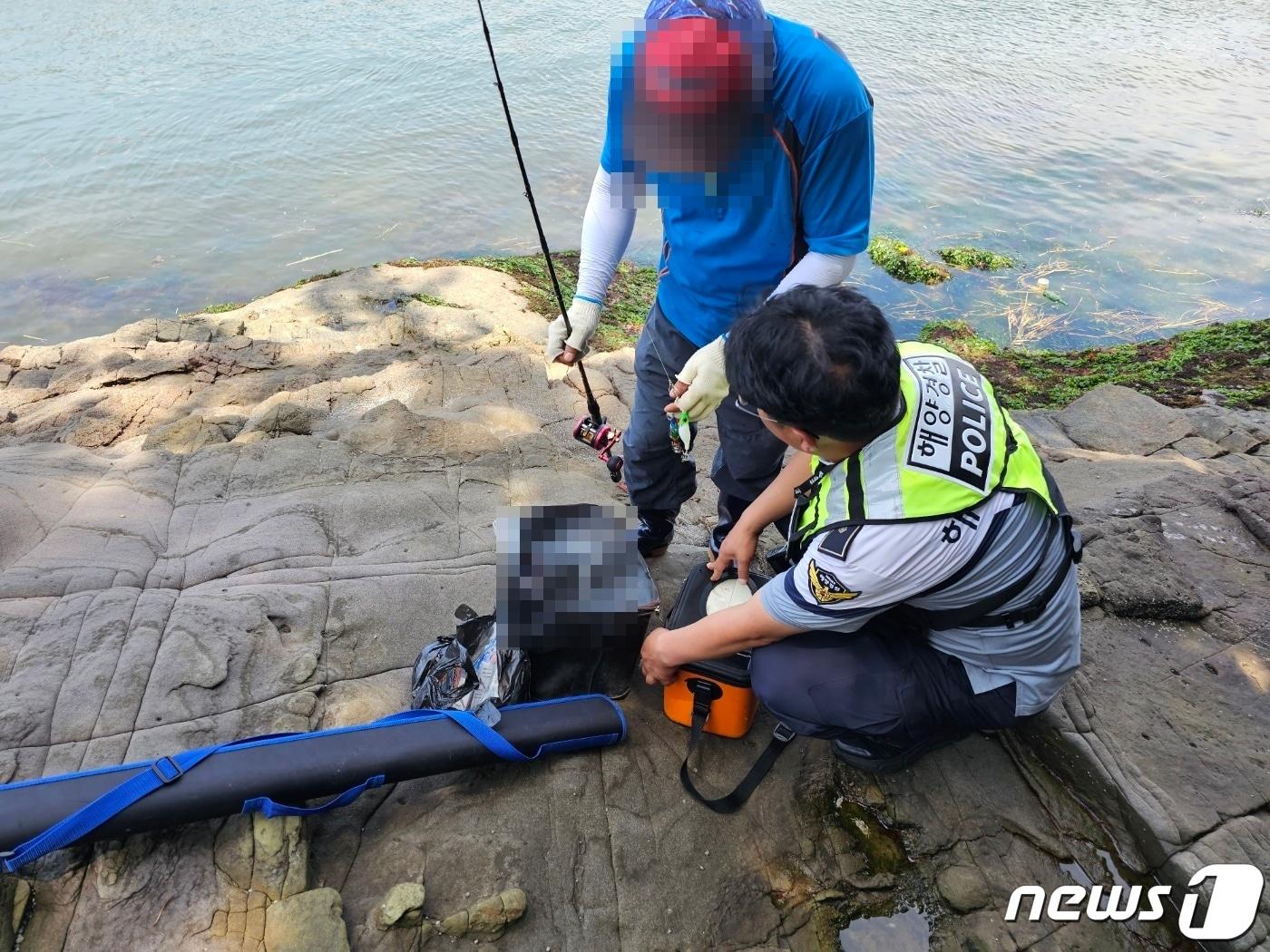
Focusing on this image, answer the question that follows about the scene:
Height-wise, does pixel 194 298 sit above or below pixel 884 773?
below

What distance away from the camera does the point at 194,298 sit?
7820mm

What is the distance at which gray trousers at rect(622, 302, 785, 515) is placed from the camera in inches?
109

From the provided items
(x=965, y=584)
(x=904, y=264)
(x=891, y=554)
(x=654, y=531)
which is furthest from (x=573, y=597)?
(x=904, y=264)

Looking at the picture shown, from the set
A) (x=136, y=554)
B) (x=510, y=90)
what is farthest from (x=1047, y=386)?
(x=510, y=90)

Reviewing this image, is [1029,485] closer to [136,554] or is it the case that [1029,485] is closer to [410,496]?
[410,496]

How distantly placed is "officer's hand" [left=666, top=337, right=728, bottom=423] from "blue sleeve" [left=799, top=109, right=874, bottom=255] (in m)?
0.43

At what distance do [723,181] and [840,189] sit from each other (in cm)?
33

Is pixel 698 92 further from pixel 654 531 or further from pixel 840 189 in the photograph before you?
pixel 654 531

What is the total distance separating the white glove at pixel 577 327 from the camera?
2.97 metres

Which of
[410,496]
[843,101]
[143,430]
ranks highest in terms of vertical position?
[843,101]

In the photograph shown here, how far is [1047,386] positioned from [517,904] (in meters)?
5.68

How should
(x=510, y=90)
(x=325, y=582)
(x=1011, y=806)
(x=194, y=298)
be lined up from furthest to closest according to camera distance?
(x=510, y=90)
(x=194, y=298)
(x=325, y=582)
(x=1011, y=806)

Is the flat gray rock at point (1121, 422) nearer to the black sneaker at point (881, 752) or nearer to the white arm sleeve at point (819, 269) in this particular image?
the black sneaker at point (881, 752)

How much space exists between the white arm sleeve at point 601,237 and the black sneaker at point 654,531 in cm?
91
